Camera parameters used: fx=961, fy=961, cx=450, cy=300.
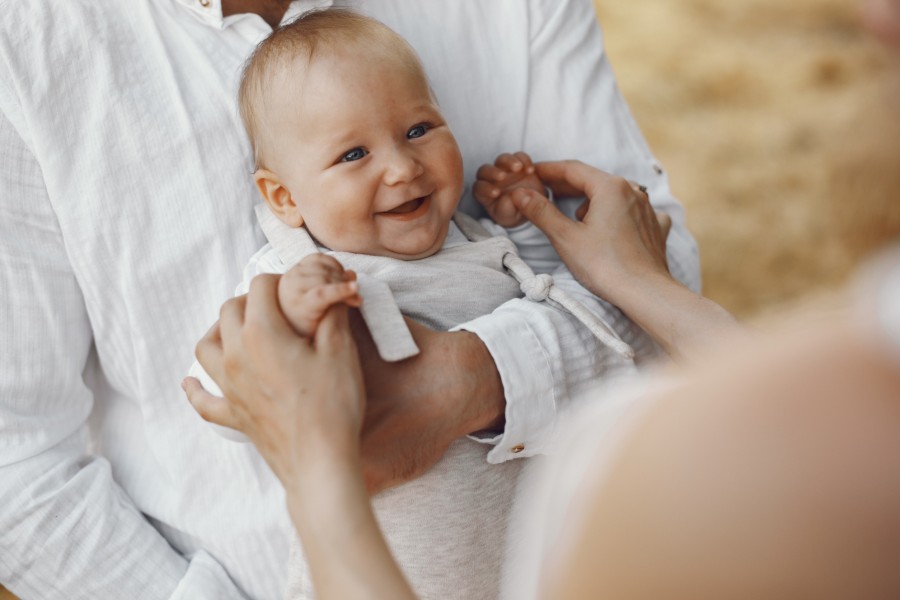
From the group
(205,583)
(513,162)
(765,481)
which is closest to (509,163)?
(513,162)

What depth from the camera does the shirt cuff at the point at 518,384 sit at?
114 cm

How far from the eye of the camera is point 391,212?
1253 millimetres

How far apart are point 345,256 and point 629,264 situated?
1.31 ft

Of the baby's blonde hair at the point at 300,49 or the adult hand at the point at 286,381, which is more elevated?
the baby's blonde hair at the point at 300,49

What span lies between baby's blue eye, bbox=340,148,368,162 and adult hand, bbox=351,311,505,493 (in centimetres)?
24

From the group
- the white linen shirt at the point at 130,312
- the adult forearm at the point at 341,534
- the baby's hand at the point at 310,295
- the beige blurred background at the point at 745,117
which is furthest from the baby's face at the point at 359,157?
the beige blurred background at the point at 745,117

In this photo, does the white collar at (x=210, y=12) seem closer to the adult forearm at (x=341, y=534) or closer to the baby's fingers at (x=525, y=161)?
the baby's fingers at (x=525, y=161)

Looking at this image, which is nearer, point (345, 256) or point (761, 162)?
point (345, 256)

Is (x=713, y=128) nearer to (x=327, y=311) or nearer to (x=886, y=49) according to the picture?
(x=327, y=311)

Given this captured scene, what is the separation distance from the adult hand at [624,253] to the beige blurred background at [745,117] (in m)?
1.24

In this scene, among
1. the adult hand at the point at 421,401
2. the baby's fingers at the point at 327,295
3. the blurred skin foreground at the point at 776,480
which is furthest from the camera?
the adult hand at the point at 421,401

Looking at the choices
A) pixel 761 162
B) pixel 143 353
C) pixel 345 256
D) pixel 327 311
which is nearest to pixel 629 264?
pixel 345 256

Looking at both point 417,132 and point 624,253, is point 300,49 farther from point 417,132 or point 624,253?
point 624,253

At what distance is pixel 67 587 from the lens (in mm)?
Answer: 1268
